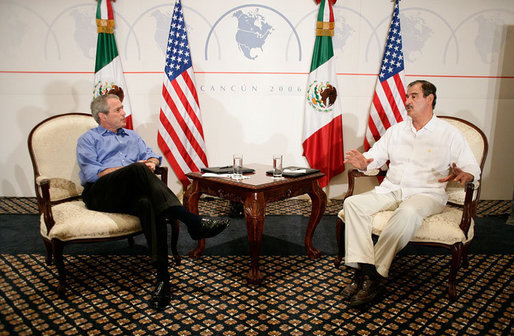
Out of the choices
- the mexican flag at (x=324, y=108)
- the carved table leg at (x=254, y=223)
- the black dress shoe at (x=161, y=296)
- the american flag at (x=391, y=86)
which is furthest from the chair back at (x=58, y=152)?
the american flag at (x=391, y=86)

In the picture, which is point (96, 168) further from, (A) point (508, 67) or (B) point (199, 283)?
(A) point (508, 67)

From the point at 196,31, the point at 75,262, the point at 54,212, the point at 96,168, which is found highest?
the point at 196,31

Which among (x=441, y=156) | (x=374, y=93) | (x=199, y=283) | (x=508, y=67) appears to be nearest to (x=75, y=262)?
(x=199, y=283)

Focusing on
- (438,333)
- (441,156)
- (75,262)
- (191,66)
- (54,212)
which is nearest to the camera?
(438,333)

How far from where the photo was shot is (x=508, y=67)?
4.27 metres

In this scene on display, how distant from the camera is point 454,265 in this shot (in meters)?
2.17

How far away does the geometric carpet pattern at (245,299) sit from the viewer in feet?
6.30

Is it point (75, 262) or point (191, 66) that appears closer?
point (75, 262)

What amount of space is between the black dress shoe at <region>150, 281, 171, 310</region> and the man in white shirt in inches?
41.0

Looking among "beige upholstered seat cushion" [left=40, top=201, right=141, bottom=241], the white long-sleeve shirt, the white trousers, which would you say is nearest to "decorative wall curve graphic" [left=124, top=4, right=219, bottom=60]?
"beige upholstered seat cushion" [left=40, top=201, right=141, bottom=241]

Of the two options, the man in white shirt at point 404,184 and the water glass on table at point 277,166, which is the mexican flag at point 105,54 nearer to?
the water glass on table at point 277,166

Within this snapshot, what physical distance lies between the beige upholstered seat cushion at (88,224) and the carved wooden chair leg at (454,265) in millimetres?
1912

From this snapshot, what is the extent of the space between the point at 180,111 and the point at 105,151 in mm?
1484

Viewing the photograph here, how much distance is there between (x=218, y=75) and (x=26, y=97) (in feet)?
7.37
